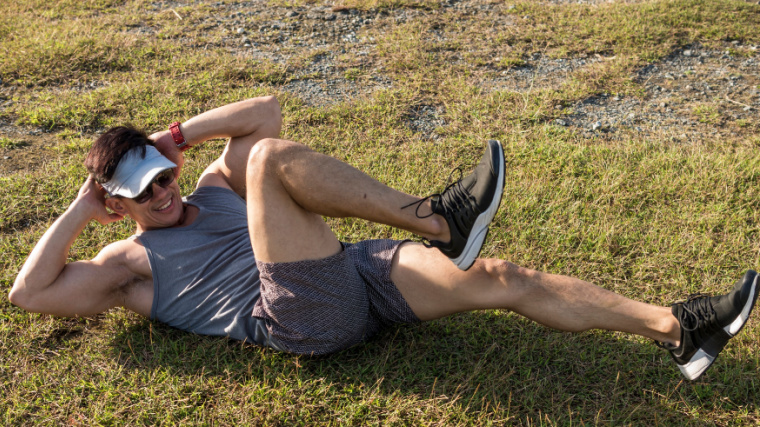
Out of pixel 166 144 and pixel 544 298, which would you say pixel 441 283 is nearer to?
pixel 544 298

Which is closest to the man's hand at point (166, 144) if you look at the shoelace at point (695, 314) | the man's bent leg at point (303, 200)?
the man's bent leg at point (303, 200)

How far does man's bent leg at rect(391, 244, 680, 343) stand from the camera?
301 centimetres

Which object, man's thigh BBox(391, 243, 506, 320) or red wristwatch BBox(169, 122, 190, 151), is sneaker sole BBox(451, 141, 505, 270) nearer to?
man's thigh BBox(391, 243, 506, 320)

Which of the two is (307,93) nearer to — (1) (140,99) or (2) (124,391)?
(1) (140,99)

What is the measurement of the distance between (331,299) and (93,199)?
62.7 inches

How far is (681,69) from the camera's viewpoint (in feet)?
21.0

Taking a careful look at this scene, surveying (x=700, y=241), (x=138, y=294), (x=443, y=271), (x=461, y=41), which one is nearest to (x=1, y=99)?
(x=138, y=294)

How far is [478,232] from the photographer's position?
2.91m

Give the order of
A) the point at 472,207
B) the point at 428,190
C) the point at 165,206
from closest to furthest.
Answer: the point at 472,207 < the point at 165,206 < the point at 428,190

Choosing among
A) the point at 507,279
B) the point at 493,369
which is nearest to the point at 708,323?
the point at 507,279

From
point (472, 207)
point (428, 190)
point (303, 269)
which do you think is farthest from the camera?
point (428, 190)

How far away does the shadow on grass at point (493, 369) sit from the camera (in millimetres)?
3088

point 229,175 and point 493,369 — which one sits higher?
point 229,175

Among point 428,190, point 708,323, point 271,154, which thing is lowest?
point 428,190
